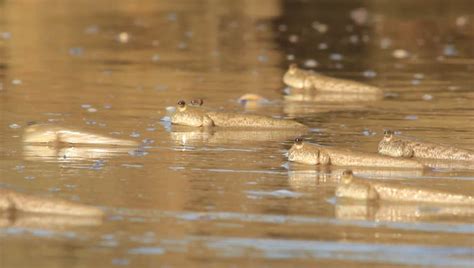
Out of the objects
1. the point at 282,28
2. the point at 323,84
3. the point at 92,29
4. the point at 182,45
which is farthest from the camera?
the point at 282,28

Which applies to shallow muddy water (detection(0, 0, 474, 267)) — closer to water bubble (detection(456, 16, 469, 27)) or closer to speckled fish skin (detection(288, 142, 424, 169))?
speckled fish skin (detection(288, 142, 424, 169))

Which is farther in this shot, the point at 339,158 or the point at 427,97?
the point at 427,97

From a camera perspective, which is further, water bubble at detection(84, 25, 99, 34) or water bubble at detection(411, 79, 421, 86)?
water bubble at detection(84, 25, 99, 34)

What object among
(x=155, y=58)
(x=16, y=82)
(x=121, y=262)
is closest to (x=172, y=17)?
(x=155, y=58)

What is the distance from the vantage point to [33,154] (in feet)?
35.5

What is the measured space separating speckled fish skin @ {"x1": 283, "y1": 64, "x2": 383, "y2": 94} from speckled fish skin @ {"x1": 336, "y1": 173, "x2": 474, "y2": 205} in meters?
7.20

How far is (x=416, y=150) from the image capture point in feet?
36.1

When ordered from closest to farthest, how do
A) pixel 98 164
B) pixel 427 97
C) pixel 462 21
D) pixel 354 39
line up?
pixel 98 164 < pixel 427 97 < pixel 354 39 < pixel 462 21

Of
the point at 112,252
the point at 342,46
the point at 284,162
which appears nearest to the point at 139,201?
the point at 112,252

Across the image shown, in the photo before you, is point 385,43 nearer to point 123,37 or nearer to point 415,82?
point 123,37

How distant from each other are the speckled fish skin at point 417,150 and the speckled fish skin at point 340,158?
1.45ft

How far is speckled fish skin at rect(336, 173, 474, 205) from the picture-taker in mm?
8891

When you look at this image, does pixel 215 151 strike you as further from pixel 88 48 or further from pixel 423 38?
pixel 423 38

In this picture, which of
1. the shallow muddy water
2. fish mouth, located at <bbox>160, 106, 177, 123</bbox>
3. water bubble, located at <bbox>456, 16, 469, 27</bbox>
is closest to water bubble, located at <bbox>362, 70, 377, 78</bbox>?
the shallow muddy water
